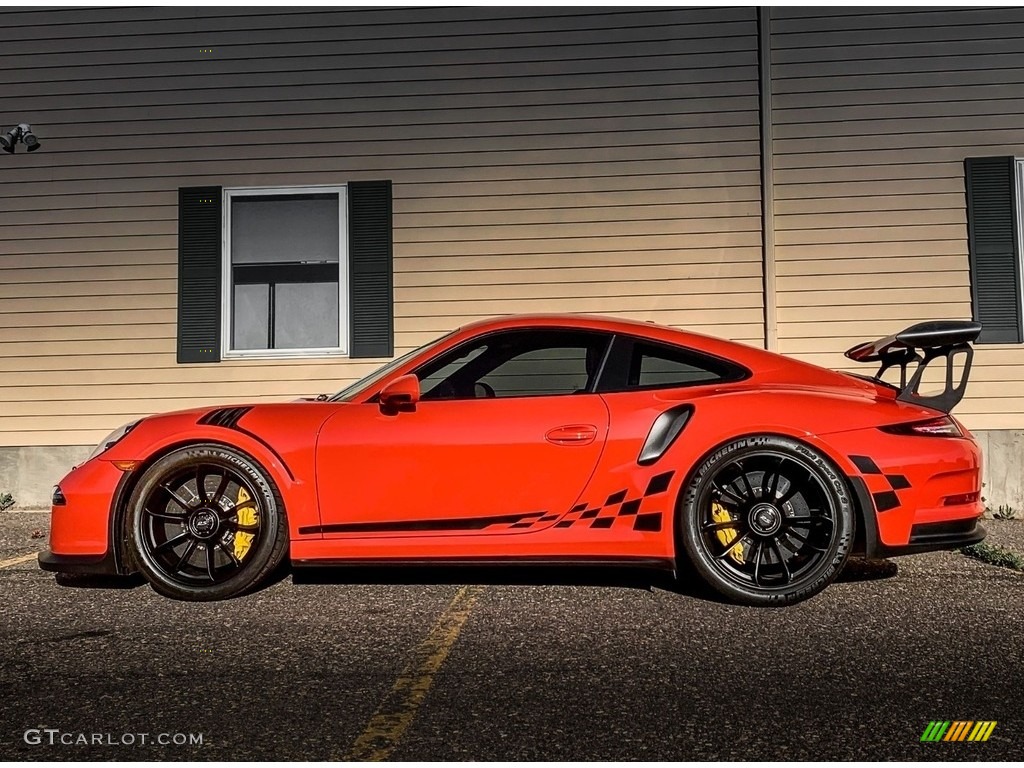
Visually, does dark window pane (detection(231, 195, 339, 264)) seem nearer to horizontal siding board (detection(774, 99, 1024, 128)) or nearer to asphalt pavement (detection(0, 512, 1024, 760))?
horizontal siding board (detection(774, 99, 1024, 128))

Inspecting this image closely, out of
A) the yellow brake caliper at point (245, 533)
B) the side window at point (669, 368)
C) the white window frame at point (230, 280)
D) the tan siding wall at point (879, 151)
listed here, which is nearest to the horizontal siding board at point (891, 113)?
the tan siding wall at point (879, 151)

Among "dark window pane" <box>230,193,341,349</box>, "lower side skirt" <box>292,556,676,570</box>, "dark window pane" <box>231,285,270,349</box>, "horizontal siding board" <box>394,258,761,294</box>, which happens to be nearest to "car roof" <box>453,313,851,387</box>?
"lower side skirt" <box>292,556,676,570</box>

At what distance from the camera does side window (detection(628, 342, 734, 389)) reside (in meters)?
3.82

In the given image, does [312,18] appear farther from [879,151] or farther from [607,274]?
[879,151]

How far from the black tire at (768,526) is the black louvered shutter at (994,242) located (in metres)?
4.71

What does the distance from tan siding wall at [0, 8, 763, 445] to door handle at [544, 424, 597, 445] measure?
13.2 feet

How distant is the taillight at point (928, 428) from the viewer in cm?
363

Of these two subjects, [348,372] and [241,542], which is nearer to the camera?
[241,542]

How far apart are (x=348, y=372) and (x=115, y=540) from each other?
397 cm

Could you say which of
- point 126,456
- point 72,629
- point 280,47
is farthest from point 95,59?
point 72,629

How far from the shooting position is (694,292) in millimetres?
7555

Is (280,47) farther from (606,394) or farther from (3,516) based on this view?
(606,394)

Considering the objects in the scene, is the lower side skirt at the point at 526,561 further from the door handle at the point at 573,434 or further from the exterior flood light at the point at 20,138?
the exterior flood light at the point at 20,138

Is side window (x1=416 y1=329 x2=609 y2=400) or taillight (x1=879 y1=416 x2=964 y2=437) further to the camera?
side window (x1=416 y1=329 x2=609 y2=400)
